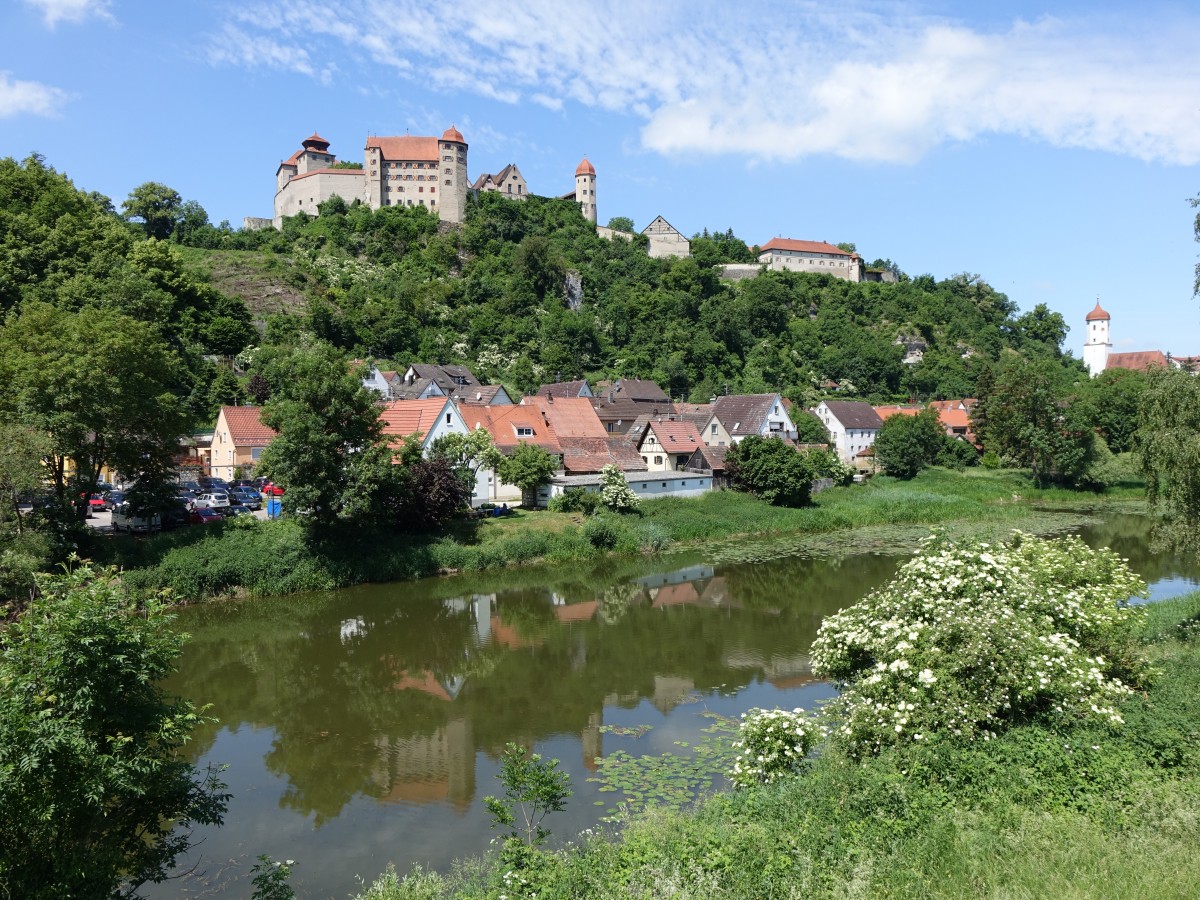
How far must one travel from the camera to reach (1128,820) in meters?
9.55

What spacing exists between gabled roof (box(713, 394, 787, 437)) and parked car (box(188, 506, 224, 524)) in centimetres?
3722

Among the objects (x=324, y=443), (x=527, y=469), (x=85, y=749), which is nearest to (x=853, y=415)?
(x=527, y=469)

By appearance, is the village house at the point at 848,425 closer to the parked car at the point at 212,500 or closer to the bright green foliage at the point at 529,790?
the parked car at the point at 212,500

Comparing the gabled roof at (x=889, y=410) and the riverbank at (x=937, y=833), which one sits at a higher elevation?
the gabled roof at (x=889, y=410)

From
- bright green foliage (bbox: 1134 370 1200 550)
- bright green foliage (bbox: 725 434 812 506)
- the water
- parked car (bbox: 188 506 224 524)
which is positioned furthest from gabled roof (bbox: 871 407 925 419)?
parked car (bbox: 188 506 224 524)

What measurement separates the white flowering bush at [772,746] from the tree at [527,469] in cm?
2657

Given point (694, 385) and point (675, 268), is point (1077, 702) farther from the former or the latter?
point (675, 268)

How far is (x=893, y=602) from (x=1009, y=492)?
4430 centimetres

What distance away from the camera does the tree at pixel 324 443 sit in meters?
29.0

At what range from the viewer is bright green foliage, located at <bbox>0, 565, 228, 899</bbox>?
26.8 feet

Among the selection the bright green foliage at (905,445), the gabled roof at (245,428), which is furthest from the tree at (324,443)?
the bright green foliage at (905,445)

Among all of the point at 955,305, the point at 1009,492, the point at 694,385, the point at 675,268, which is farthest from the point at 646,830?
the point at 955,305

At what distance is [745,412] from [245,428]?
1349 inches

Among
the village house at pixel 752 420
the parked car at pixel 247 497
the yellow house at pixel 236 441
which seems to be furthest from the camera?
the village house at pixel 752 420
